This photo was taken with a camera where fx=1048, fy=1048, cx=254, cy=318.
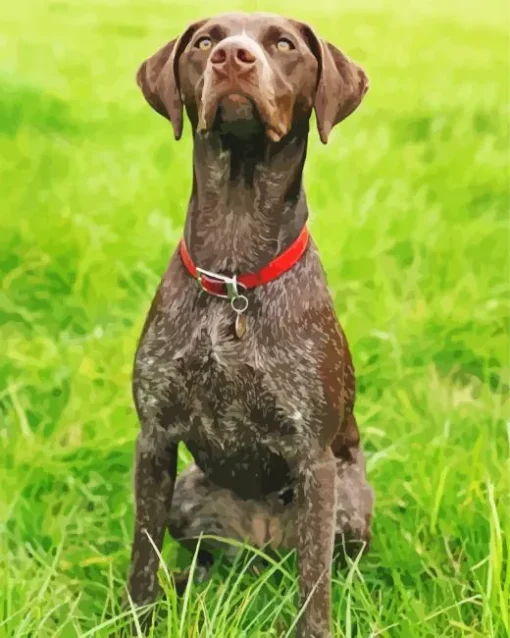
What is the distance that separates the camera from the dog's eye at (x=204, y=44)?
97.0 inches

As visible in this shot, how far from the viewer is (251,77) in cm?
230

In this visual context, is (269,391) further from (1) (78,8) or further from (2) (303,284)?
(1) (78,8)

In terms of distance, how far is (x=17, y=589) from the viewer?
277 cm

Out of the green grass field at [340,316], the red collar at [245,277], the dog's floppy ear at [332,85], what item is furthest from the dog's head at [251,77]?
the green grass field at [340,316]

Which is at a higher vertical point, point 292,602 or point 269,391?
point 269,391

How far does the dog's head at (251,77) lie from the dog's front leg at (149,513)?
2.85 feet

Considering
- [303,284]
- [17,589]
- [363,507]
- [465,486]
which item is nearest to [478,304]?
[465,486]

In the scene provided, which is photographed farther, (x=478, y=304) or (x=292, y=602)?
(x=478, y=304)

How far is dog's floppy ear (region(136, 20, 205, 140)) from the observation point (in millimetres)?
2551

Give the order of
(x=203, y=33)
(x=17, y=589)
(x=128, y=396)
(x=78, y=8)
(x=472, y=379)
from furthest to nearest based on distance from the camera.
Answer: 1. (x=78, y=8)
2. (x=472, y=379)
3. (x=128, y=396)
4. (x=17, y=589)
5. (x=203, y=33)

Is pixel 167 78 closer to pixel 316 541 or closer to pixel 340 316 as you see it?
pixel 316 541

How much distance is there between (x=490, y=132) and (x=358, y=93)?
5221 mm

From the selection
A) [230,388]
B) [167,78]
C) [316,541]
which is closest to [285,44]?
[167,78]

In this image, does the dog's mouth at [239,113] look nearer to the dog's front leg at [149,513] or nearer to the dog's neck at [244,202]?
the dog's neck at [244,202]
